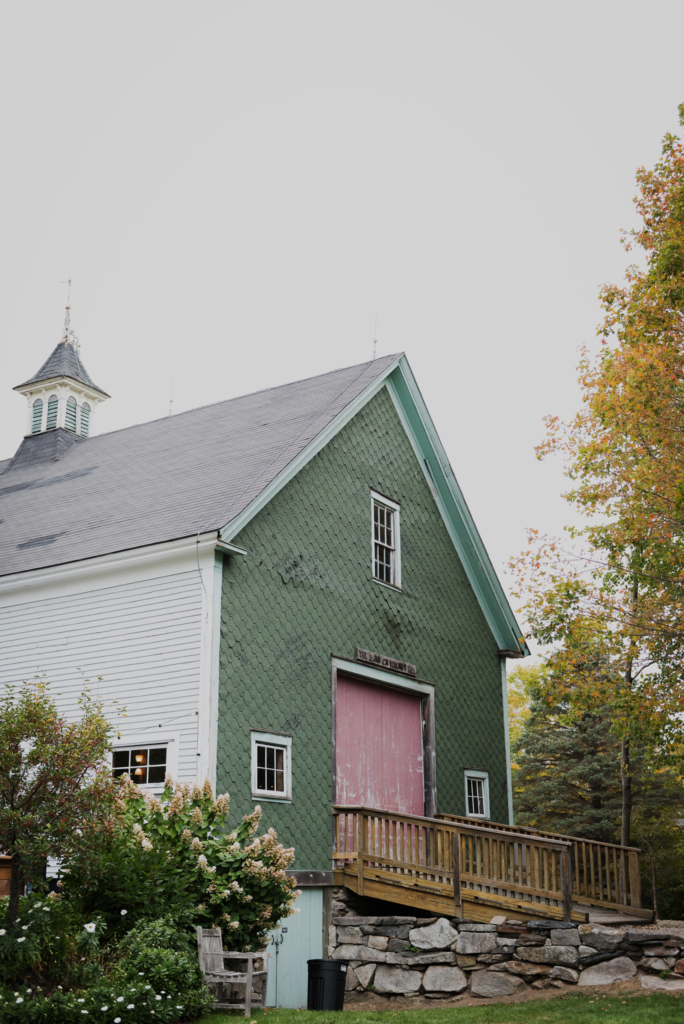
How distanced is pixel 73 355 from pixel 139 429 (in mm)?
5074

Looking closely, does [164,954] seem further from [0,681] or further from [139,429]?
[139,429]

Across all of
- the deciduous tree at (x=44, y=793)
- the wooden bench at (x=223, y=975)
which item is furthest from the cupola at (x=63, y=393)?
the wooden bench at (x=223, y=975)

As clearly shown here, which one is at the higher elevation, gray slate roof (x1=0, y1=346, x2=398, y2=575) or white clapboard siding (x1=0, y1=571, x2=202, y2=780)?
gray slate roof (x1=0, y1=346, x2=398, y2=575)

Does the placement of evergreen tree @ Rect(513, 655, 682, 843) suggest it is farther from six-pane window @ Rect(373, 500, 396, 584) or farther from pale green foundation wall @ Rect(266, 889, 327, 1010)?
pale green foundation wall @ Rect(266, 889, 327, 1010)

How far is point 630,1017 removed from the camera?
361 inches

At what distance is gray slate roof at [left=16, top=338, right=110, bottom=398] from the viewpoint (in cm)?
2236

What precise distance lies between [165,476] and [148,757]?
4.77 meters

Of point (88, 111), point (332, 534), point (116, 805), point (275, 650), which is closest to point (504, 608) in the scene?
point (332, 534)

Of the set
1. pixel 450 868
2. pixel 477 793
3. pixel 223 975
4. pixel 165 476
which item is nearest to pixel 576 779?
pixel 477 793

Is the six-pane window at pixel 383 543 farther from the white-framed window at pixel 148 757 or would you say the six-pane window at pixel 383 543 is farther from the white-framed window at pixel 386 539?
the white-framed window at pixel 148 757

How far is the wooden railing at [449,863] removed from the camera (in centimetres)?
1176

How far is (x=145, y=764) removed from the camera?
1203 centimetres

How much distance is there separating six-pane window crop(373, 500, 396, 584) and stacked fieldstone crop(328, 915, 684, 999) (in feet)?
18.1

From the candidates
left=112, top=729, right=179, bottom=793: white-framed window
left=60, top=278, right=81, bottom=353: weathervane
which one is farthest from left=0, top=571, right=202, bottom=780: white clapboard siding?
left=60, top=278, right=81, bottom=353: weathervane
